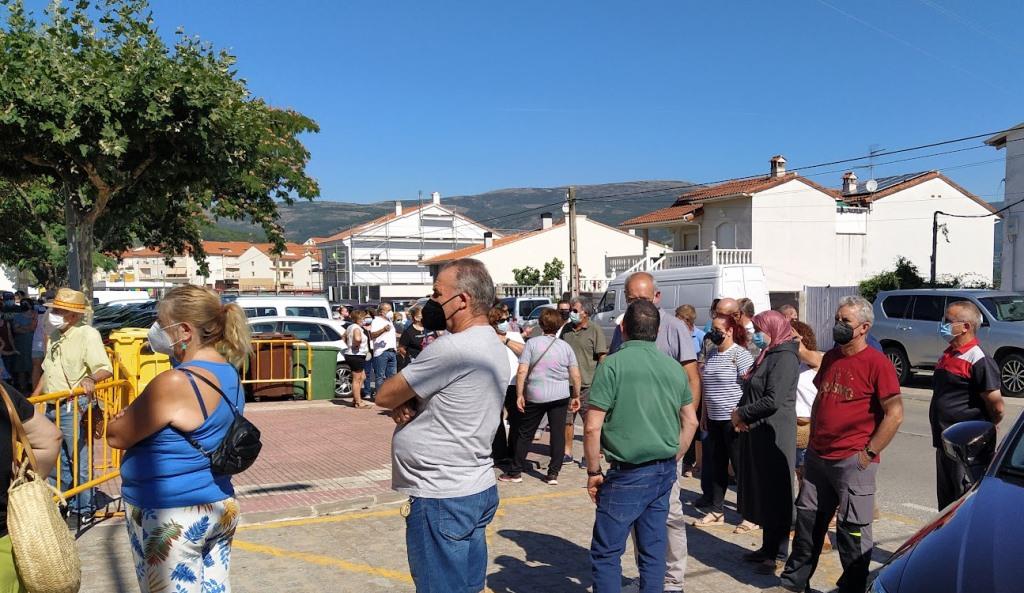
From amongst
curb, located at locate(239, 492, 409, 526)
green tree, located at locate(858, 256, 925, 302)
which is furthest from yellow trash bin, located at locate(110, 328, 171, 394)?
green tree, located at locate(858, 256, 925, 302)

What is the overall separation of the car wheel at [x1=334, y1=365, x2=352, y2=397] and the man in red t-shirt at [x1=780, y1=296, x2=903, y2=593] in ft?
35.8

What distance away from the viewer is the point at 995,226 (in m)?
40.8

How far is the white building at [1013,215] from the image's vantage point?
23984 mm

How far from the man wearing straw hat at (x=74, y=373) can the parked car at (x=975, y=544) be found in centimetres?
554

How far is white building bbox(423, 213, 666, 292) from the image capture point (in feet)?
193

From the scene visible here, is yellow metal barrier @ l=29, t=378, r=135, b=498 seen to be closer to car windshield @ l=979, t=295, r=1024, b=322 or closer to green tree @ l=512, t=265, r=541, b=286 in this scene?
car windshield @ l=979, t=295, r=1024, b=322

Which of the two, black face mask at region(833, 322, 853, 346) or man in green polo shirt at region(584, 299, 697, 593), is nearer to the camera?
man in green polo shirt at region(584, 299, 697, 593)

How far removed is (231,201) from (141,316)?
4.19 metres

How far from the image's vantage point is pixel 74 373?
6188 mm

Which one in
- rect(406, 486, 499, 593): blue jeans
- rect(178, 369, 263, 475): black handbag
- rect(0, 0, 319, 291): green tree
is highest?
rect(0, 0, 319, 291): green tree

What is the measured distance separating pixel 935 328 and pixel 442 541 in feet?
49.0

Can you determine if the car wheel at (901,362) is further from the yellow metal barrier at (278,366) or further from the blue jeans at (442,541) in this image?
the blue jeans at (442,541)

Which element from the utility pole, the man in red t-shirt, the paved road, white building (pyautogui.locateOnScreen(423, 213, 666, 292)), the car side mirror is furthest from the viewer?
white building (pyautogui.locateOnScreen(423, 213, 666, 292))

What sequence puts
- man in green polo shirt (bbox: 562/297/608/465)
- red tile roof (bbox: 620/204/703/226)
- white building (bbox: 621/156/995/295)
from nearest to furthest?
man in green polo shirt (bbox: 562/297/608/465) → white building (bbox: 621/156/995/295) → red tile roof (bbox: 620/204/703/226)
